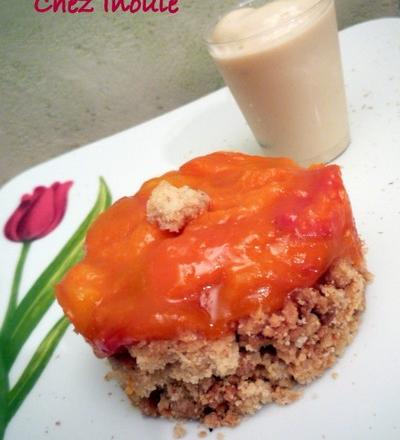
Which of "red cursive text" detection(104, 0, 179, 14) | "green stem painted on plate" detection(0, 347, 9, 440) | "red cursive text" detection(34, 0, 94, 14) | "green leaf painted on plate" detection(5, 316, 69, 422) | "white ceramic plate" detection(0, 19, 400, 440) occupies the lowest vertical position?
"white ceramic plate" detection(0, 19, 400, 440)

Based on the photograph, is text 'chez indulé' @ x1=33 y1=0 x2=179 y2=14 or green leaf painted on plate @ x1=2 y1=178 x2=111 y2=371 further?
text 'chez indulé' @ x1=33 y1=0 x2=179 y2=14

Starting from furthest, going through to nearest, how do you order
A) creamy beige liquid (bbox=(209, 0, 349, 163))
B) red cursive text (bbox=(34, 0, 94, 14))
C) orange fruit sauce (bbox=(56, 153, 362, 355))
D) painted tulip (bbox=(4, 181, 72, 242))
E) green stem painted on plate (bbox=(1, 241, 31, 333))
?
red cursive text (bbox=(34, 0, 94, 14))
painted tulip (bbox=(4, 181, 72, 242))
green stem painted on plate (bbox=(1, 241, 31, 333))
creamy beige liquid (bbox=(209, 0, 349, 163))
orange fruit sauce (bbox=(56, 153, 362, 355))

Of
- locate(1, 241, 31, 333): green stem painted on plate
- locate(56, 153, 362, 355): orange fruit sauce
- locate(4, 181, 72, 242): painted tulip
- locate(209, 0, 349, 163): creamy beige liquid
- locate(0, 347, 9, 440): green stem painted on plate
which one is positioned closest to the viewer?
locate(56, 153, 362, 355): orange fruit sauce

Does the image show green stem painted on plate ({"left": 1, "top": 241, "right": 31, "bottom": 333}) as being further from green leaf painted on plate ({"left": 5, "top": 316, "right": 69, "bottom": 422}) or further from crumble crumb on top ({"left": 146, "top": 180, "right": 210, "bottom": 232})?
crumble crumb on top ({"left": 146, "top": 180, "right": 210, "bottom": 232})

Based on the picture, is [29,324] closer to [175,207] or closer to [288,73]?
[175,207]

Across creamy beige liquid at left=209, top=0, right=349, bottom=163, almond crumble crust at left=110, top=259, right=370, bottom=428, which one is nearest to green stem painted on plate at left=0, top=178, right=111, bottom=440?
almond crumble crust at left=110, top=259, right=370, bottom=428

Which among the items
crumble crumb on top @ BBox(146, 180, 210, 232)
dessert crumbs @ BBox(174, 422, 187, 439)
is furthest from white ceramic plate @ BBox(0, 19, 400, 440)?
crumble crumb on top @ BBox(146, 180, 210, 232)

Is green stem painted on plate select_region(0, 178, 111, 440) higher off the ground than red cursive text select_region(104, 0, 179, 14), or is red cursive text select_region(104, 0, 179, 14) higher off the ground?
red cursive text select_region(104, 0, 179, 14)

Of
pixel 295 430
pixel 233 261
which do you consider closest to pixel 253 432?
pixel 295 430

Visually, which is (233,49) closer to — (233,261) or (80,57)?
(233,261)
